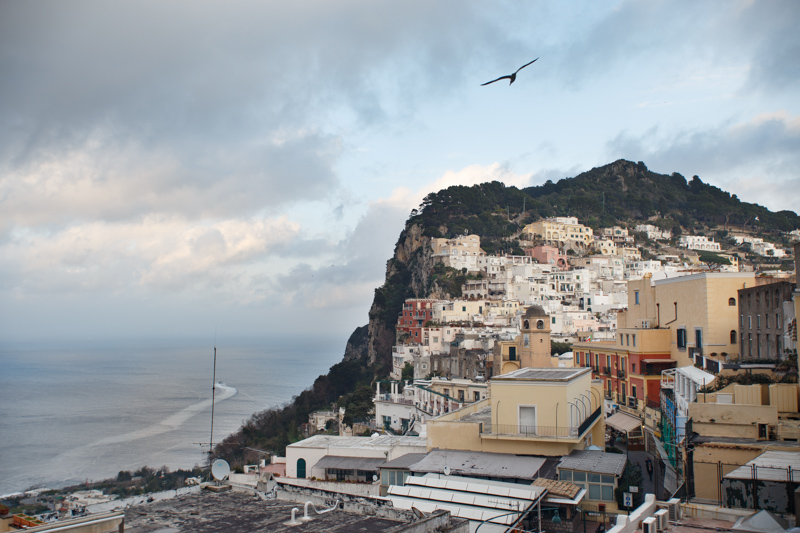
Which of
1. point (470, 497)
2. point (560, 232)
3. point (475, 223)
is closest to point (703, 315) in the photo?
point (470, 497)

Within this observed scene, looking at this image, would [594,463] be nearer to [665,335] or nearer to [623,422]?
[623,422]

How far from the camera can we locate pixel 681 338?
2580 cm

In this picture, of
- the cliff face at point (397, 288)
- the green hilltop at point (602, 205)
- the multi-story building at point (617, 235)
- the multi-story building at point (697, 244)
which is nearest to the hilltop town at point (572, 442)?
the cliff face at point (397, 288)

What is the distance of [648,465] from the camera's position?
18656 mm

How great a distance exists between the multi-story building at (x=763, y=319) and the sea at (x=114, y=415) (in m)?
31.3

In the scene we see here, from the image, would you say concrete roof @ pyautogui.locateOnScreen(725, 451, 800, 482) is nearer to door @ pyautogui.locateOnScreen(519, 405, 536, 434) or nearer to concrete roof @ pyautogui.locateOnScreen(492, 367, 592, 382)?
concrete roof @ pyautogui.locateOnScreen(492, 367, 592, 382)

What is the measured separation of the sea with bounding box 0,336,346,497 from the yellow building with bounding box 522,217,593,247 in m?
43.2

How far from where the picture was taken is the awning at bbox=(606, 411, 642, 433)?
22469 mm

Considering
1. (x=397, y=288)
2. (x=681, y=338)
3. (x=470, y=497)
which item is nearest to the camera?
(x=470, y=497)

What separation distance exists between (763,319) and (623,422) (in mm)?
6170

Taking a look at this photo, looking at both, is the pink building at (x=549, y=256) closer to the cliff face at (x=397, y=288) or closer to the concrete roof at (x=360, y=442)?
the cliff face at (x=397, y=288)

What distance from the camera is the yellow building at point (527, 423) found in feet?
52.1

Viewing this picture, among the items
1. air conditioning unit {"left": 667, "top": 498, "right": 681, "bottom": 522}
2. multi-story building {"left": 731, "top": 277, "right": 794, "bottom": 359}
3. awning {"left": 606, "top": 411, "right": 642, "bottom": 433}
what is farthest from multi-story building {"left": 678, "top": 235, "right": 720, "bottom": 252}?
air conditioning unit {"left": 667, "top": 498, "right": 681, "bottom": 522}

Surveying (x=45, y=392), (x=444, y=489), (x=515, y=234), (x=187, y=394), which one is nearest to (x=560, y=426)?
(x=444, y=489)
